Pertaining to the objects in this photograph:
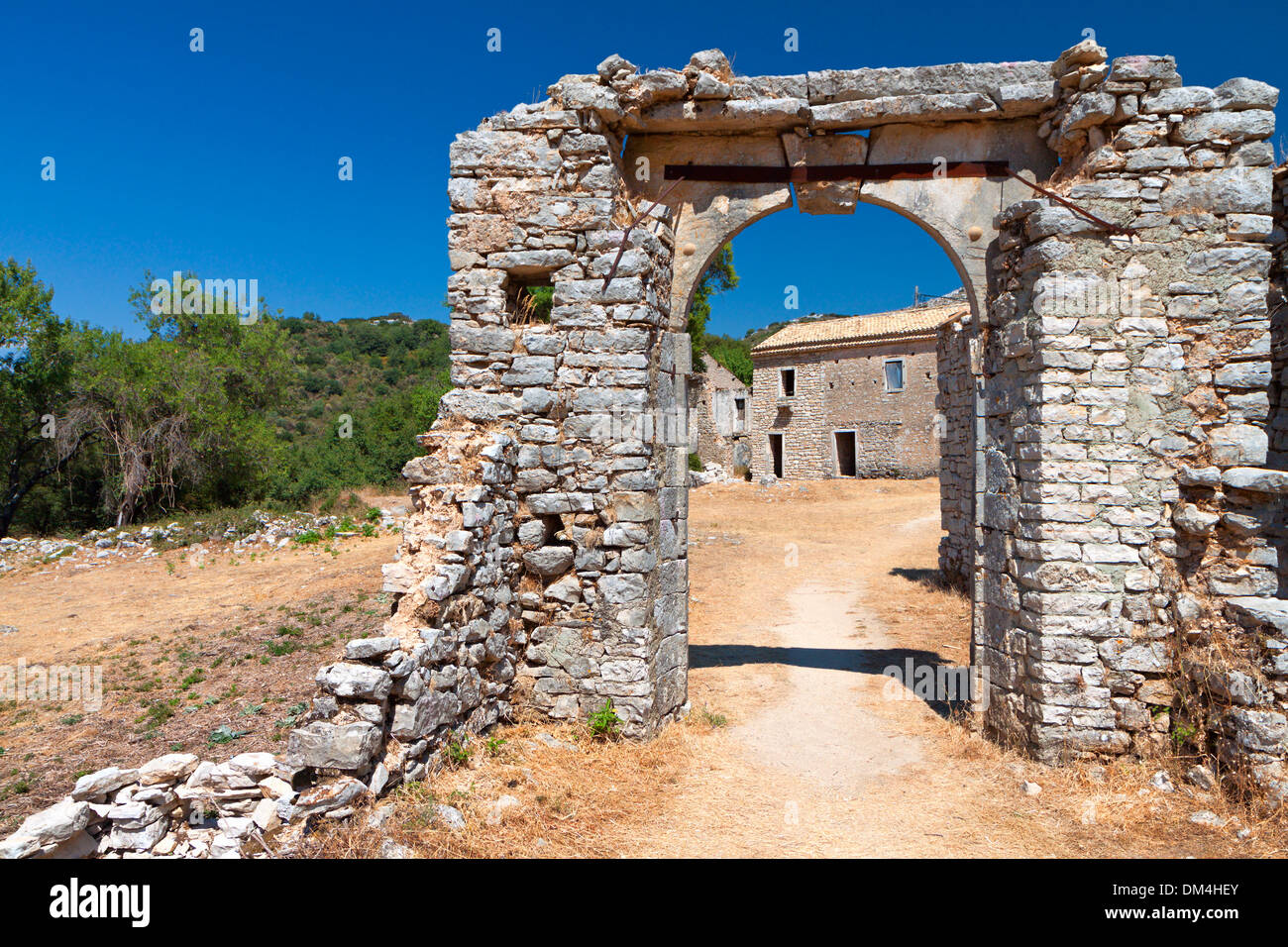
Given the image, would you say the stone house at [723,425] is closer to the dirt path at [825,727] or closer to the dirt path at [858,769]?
the dirt path at [858,769]

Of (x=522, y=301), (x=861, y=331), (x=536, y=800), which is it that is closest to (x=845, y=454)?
(x=861, y=331)

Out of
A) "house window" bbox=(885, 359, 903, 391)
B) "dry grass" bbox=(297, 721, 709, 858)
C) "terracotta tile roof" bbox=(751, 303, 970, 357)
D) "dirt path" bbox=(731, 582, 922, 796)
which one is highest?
"terracotta tile roof" bbox=(751, 303, 970, 357)

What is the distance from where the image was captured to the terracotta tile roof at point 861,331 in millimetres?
26406

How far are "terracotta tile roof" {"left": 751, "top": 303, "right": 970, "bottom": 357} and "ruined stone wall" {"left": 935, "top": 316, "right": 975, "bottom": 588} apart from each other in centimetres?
1436

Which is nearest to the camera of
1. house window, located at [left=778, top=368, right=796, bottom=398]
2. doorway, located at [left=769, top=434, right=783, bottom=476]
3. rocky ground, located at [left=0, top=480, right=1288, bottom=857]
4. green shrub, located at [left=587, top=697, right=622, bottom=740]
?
rocky ground, located at [left=0, top=480, right=1288, bottom=857]

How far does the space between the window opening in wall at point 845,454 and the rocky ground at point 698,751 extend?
57.0 feet

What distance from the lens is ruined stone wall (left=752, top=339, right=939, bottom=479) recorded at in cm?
2645

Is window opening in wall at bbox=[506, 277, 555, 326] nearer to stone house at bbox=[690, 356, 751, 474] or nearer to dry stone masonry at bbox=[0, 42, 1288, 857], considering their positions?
dry stone masonry at bbox=[0, 42, 1288, 857]

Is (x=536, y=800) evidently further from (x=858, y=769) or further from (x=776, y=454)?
(x=776, y=454)

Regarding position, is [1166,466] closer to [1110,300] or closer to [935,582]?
[1110,300]

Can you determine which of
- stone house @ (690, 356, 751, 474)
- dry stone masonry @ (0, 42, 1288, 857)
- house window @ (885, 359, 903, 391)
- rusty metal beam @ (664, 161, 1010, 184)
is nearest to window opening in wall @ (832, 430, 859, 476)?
house window @ (885, 359, 903, 391)

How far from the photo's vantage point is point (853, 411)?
92.3ft

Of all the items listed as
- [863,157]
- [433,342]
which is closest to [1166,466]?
[863,157]

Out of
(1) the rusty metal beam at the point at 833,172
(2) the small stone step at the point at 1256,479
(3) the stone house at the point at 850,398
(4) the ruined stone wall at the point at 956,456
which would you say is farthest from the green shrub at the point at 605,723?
(3) the stone house at the point at 850,398
